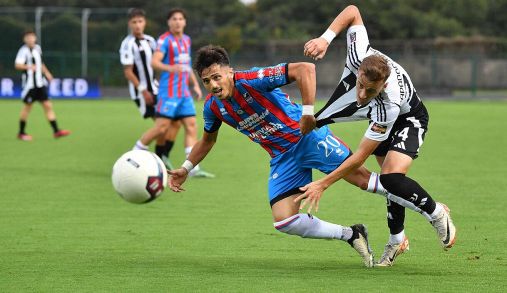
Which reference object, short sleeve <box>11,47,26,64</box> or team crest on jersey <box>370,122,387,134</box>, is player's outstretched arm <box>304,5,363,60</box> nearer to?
team crest on jersey <box>370,122,387,134</box>

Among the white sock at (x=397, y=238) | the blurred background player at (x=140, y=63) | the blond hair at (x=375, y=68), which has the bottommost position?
the blurred background player at (x=140, y=63)

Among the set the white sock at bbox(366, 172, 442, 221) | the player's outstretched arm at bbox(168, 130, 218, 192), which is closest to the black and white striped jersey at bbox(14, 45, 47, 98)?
the player's outstretched arm at bbox(168, 130, 218, 192)

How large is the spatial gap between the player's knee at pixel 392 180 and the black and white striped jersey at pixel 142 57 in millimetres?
7612

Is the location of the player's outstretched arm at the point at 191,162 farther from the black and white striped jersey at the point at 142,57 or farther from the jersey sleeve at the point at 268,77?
the black and white striped jersey at the point at 142,57

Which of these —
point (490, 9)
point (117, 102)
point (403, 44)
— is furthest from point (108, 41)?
point (490, 9)

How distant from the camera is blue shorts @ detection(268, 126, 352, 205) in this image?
731cm

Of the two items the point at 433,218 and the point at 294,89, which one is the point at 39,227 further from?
the point at 294,89

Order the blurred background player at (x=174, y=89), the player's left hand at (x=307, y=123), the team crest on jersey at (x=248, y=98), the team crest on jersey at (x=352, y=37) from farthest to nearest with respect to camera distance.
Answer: the blurred background player at (x=174, y=89)
the team crest on jersey at (x=352, y=37)
the team crest on jersey at (x=248, y=98)
the player's left hand at (x=307, y=123)

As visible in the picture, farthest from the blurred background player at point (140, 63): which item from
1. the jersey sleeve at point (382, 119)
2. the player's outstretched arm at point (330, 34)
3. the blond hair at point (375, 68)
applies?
the blond hair at point (375, 68)

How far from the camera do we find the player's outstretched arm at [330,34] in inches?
265

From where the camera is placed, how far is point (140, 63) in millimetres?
14141

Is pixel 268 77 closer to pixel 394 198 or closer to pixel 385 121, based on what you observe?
pixel 385 121

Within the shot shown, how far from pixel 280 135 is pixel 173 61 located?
623 centimetres

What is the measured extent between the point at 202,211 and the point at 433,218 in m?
3.63
